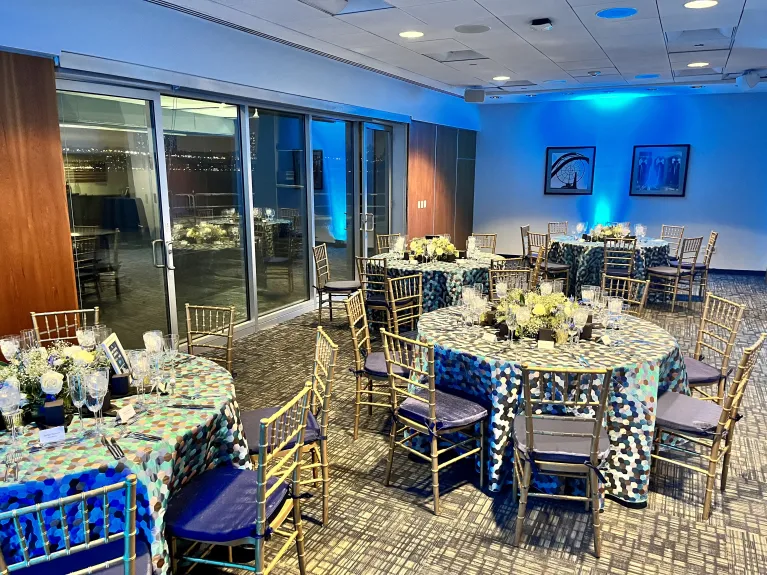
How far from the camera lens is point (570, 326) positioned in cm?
361

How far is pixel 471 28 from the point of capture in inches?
223

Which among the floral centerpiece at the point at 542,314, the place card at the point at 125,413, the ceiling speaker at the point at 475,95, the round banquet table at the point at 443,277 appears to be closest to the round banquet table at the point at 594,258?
the round banquet table at the point at 443,277

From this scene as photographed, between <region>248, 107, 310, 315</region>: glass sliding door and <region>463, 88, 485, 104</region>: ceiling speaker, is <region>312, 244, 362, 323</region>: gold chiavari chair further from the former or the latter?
<region>463, 88, 485, 104</region>: ceiling speaker

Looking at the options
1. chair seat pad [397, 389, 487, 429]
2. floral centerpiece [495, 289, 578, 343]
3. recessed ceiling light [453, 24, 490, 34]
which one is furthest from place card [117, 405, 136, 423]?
recessed ceiling light [453, 24, 490, 34]

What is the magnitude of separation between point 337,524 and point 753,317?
680 centimetres

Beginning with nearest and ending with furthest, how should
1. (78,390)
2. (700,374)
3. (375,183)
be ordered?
(78,390) < (700,374) < (375,183)

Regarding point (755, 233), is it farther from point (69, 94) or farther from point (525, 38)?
Answer: point (69, 94)

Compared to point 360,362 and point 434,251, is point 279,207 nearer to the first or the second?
point 434,251

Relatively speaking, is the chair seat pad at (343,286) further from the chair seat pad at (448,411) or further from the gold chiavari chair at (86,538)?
the gold chiavari chair at (86,538)

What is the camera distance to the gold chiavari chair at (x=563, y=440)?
8.80ft

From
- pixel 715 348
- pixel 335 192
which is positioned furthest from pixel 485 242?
pixel 715 348

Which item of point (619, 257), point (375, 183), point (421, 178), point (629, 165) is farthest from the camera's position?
point (629, 165)

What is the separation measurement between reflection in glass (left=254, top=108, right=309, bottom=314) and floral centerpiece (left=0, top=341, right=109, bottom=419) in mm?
3915

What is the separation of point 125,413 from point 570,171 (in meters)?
10.8
